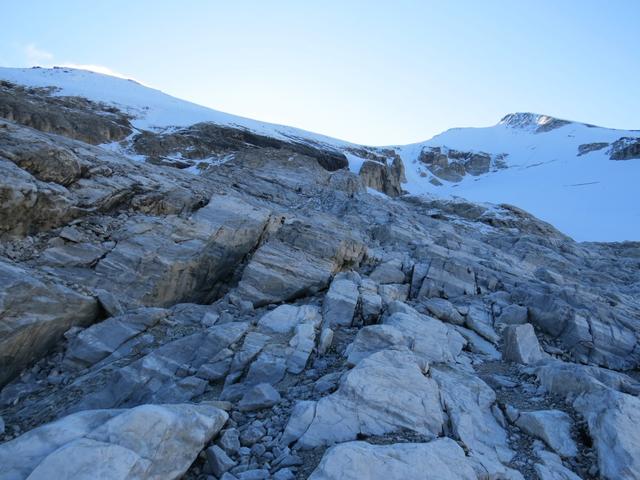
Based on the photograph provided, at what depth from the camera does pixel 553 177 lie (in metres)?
97.3

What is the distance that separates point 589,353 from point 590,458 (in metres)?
7.89

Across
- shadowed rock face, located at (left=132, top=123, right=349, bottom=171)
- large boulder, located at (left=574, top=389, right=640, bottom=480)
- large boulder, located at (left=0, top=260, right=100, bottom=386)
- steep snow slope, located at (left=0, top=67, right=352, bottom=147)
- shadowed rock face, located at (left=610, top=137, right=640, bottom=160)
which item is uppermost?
shadowed rock face, located at (left=610, top=137, right=640, bottom=160)

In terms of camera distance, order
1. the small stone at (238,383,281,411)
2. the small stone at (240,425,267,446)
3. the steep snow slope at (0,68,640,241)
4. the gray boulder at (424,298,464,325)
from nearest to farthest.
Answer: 1. the small stone at (240,425,267,446)
2. the small stone at (238,383,281,411)
3. the gray boulder at (424,298,464,325)
4. the steep snow slope at (0,68,640,241)

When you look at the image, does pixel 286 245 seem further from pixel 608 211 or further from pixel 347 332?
pixel 608 211

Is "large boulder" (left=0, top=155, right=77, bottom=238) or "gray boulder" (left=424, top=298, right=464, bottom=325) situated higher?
"large boulder" (left=0, top=155, right=77, bottom=238)

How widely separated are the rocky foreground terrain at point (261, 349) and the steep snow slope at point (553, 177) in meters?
53.8

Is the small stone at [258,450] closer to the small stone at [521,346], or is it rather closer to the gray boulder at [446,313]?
the small stone at [521,346]

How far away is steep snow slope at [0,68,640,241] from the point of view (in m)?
59.2

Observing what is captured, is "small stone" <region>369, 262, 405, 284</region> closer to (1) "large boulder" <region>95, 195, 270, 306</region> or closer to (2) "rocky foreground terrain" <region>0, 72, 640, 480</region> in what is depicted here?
(2) "rocky foreground terrain" <region>0, 72, 640, 480</region>

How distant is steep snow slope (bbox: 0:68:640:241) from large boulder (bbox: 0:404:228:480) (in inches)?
1956

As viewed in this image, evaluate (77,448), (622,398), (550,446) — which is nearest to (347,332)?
(550,446)

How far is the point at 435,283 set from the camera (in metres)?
17.0

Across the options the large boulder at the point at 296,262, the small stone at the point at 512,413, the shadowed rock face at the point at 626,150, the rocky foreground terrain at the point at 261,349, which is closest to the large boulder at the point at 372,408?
the rocky foreground terrain at the point at 261,349

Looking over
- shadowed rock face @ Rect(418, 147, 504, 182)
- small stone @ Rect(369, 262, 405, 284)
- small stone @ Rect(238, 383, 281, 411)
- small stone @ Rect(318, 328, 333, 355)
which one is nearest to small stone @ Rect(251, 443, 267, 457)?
small stone @ Rect(238, 383, 281, 411)
